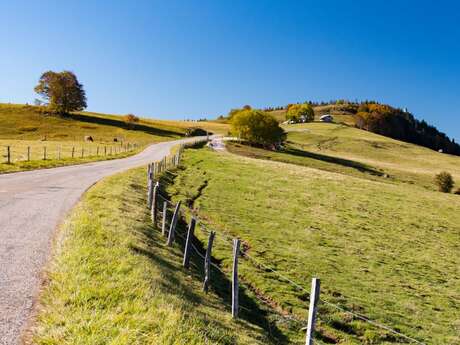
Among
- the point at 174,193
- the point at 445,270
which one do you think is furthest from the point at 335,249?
the point at 174,193

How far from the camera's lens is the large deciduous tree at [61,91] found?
126m

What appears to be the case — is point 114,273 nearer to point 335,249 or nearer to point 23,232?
point 23,232

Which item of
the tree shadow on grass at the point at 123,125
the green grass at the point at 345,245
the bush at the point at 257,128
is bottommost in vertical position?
the green grass at the point at 345,245

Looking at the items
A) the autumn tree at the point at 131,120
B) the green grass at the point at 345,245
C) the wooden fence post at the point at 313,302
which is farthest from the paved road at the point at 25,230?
the autumn tree at the point at 131,120

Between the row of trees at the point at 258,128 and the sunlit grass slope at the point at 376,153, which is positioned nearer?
the sunlit grass slope at the point at 376,153

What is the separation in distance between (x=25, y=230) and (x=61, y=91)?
123018 millimetres

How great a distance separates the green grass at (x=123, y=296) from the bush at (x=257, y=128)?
84.5 metres

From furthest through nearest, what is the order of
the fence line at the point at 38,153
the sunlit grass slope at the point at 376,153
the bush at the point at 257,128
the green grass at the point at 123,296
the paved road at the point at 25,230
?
the bush at the point at 257,128 → the sunlit grass slope at the point at 376,153 → the fence line at the point at 38,153 → the paved road at the point at 25,230 → the green grass at the point at 123,296

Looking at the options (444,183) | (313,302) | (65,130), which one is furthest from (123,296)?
(65,130)

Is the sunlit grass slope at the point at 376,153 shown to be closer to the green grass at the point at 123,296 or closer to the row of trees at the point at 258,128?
the row of trees at the point at 258,128

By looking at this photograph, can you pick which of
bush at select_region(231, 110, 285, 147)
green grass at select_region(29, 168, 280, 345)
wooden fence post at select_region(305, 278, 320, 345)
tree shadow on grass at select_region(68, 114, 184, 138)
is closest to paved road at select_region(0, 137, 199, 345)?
green grass at select_region(29, 168, 280, 345)

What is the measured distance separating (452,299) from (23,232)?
1962 cm

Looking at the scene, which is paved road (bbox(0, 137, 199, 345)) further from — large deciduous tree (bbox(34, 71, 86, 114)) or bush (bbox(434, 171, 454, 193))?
large deciduous tree (bbox(34, 71, 86, 114))

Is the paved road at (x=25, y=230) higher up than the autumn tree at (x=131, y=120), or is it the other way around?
the autumn tree at (x=131, y=120)
